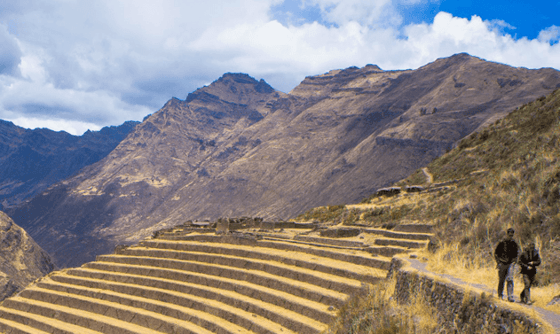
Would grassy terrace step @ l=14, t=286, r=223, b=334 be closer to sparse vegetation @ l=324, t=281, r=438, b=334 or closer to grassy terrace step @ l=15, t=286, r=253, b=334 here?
grassy terrace step @ l=15, t=286, r=253, b=334

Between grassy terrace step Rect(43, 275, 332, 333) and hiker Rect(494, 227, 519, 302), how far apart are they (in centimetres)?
466

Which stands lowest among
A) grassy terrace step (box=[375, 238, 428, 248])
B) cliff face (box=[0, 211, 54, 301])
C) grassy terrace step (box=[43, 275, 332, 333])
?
cliff face (box=[0, 211, 54, 301])

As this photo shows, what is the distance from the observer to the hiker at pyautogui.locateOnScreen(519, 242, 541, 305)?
6.95m

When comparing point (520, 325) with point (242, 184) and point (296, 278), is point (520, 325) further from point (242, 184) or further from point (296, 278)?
point (242, 184)

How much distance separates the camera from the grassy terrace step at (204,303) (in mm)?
11773

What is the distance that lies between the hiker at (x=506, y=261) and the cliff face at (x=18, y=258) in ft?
201

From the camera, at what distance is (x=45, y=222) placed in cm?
19625

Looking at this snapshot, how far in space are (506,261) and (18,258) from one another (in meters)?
75.6

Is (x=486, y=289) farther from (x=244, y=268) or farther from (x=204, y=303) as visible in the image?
(x=244, y=268)

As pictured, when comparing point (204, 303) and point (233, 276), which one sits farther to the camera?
point (233, 276)

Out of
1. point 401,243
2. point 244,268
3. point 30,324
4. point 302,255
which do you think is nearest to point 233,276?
point 244,268

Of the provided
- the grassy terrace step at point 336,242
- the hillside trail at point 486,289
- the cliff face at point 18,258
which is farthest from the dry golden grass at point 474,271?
the cliff face at point 18,258

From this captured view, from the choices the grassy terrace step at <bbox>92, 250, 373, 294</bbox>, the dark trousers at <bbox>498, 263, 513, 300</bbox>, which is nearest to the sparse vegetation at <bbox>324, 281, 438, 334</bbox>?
the grassy terrace step at <bbox>92, 250, 373, 294</bbox>

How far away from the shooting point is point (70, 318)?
1750cm
